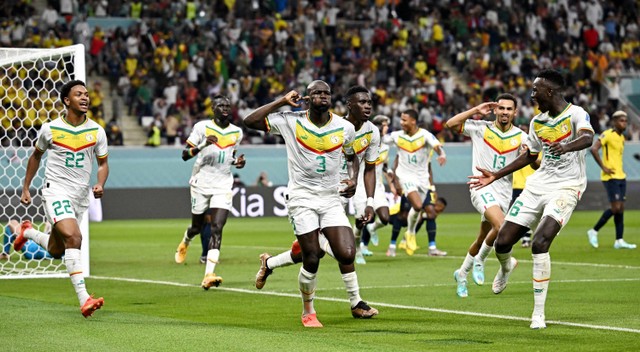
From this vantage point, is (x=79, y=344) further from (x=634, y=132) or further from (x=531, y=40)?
(x=531, y=40)

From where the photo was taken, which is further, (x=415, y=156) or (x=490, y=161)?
(x=415, y=156)

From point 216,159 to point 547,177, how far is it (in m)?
6.70

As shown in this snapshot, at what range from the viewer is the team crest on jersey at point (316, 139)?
36.8ft

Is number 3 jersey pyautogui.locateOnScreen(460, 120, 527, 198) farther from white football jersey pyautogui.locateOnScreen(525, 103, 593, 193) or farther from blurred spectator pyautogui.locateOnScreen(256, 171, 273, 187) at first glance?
blurred spectator pyautogui.locateOnScreen(256, 171, 273, 187)

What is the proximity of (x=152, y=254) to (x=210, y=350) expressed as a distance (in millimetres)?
12969

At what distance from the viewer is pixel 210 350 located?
9.24 m

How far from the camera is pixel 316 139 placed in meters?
11.2

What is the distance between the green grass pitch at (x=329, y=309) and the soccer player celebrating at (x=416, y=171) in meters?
0.72

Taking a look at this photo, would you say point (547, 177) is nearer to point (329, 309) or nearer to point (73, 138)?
point (329, 309)

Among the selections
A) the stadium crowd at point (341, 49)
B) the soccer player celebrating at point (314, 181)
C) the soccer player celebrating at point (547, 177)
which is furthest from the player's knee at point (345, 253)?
the stadium crowd at point (341, 49)

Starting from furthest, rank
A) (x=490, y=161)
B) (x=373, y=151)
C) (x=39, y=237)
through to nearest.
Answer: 1. (x=490, y=161)
2. (x=39, y=237)
3. (x=373, y=151)

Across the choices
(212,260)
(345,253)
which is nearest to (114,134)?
(212,260)

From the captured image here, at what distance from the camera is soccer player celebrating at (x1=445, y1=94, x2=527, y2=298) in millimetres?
13828

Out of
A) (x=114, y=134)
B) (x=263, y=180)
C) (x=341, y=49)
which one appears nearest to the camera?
(x=114, y=134)
